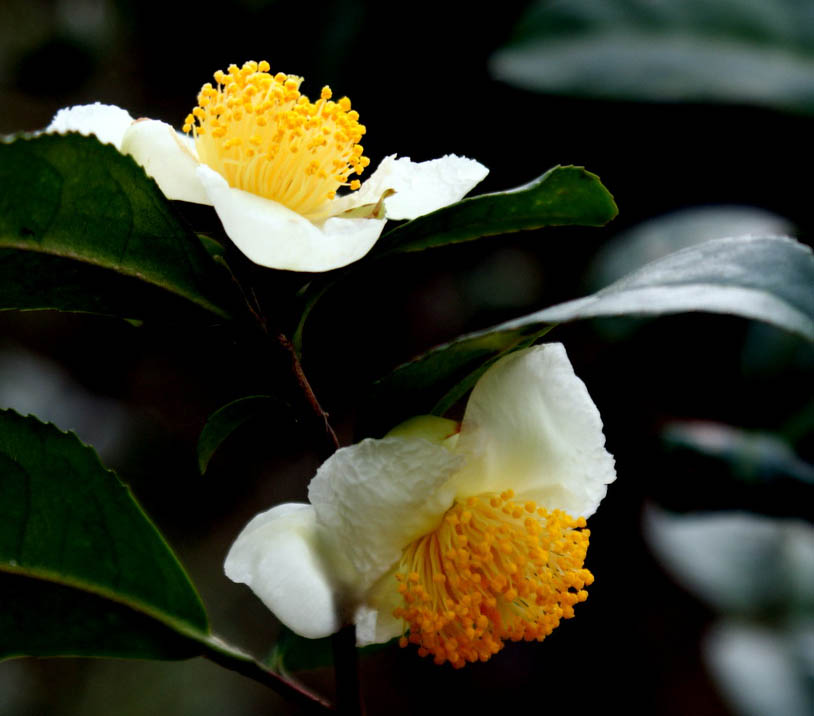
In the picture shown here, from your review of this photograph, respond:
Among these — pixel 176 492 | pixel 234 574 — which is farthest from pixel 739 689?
pixel 176 492

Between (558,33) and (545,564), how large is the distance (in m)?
1.09

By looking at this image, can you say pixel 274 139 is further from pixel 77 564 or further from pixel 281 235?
pixel 77 564

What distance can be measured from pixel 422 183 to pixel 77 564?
32 cm

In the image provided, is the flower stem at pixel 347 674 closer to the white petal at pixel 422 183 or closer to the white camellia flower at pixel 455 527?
the white camellia flower at pixel 455 527

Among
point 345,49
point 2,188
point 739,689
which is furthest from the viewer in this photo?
point 345,49

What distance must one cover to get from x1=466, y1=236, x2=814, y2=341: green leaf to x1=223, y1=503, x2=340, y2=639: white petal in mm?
155

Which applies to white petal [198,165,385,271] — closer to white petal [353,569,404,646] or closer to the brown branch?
the brown branch

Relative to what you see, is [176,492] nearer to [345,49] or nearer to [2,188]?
[345,49]

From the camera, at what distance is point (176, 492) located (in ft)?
7.98

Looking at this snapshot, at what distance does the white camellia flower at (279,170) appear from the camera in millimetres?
508

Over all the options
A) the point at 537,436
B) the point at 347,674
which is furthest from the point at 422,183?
the point at 347,674

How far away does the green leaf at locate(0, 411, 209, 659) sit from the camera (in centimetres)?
53

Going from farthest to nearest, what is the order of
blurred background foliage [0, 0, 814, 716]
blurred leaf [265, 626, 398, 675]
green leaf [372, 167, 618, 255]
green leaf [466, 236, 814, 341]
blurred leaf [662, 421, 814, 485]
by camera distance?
blurred background foliage [0, 0, 814, 716] < blurred leaf [662, 421, 814, 485] < blurred leaf [265, 626, 398, 675] < green leaf [372, 167, 618, 255] < green leaf [466, 236, 814, 341]

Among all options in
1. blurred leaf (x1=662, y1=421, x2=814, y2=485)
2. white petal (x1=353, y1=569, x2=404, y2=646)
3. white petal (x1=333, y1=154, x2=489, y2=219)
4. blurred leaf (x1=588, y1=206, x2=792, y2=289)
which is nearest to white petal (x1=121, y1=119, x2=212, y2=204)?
white petal (x1=333, y1=154, x2=489, y2=219)
